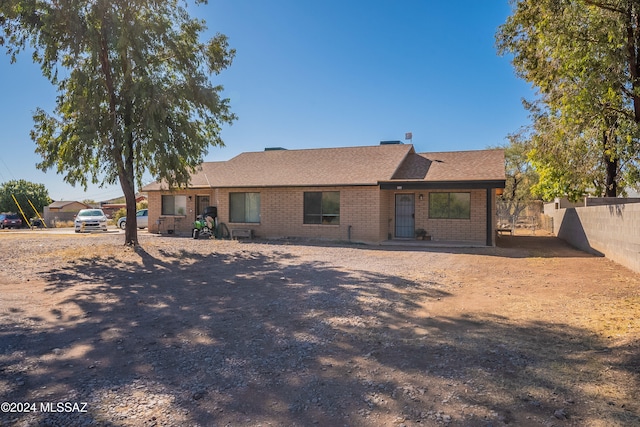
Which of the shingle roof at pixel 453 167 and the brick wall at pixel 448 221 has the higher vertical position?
the shingle roof at pixel 453 167

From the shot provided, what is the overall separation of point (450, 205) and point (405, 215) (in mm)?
1969

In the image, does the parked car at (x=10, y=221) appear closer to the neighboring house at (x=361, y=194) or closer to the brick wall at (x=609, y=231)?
the neighboring house at (x=361, y=194)

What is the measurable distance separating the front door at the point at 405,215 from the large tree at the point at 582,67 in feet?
18.2

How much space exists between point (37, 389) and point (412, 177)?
622 inches

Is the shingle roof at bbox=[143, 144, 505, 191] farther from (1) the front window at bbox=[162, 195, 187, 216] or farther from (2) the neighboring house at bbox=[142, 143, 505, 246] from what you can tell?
(1) the front window at bbox=[162, 195, 187, 216]

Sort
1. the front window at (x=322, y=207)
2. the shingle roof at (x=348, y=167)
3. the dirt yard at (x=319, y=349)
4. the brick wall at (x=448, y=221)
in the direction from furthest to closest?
the front window at (x=322, y=207) < the shingle roof at (x=348, y=167) < the brick wall at (x=448, y=221) < the dirt yard at (x=319, y=349)

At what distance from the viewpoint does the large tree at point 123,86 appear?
1263cm

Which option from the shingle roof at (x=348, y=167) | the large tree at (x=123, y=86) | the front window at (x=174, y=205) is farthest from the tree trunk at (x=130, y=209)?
the front window at (x=174, y=205)

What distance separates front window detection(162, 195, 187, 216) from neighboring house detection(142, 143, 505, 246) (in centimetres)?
38

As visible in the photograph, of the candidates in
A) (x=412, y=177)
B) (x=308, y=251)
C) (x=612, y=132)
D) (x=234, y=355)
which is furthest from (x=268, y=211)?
(x=234, y=355)

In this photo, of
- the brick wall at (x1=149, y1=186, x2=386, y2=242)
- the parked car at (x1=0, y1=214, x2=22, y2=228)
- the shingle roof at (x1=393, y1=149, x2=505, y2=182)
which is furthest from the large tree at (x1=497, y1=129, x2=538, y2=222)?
the parked car at (x1=0, y1=214, x2=22, y2=228)

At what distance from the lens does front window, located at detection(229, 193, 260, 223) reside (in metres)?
20.3

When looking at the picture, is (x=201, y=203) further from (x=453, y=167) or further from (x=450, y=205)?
(x=453, y=167)

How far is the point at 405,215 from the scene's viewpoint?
18422 millimetres
